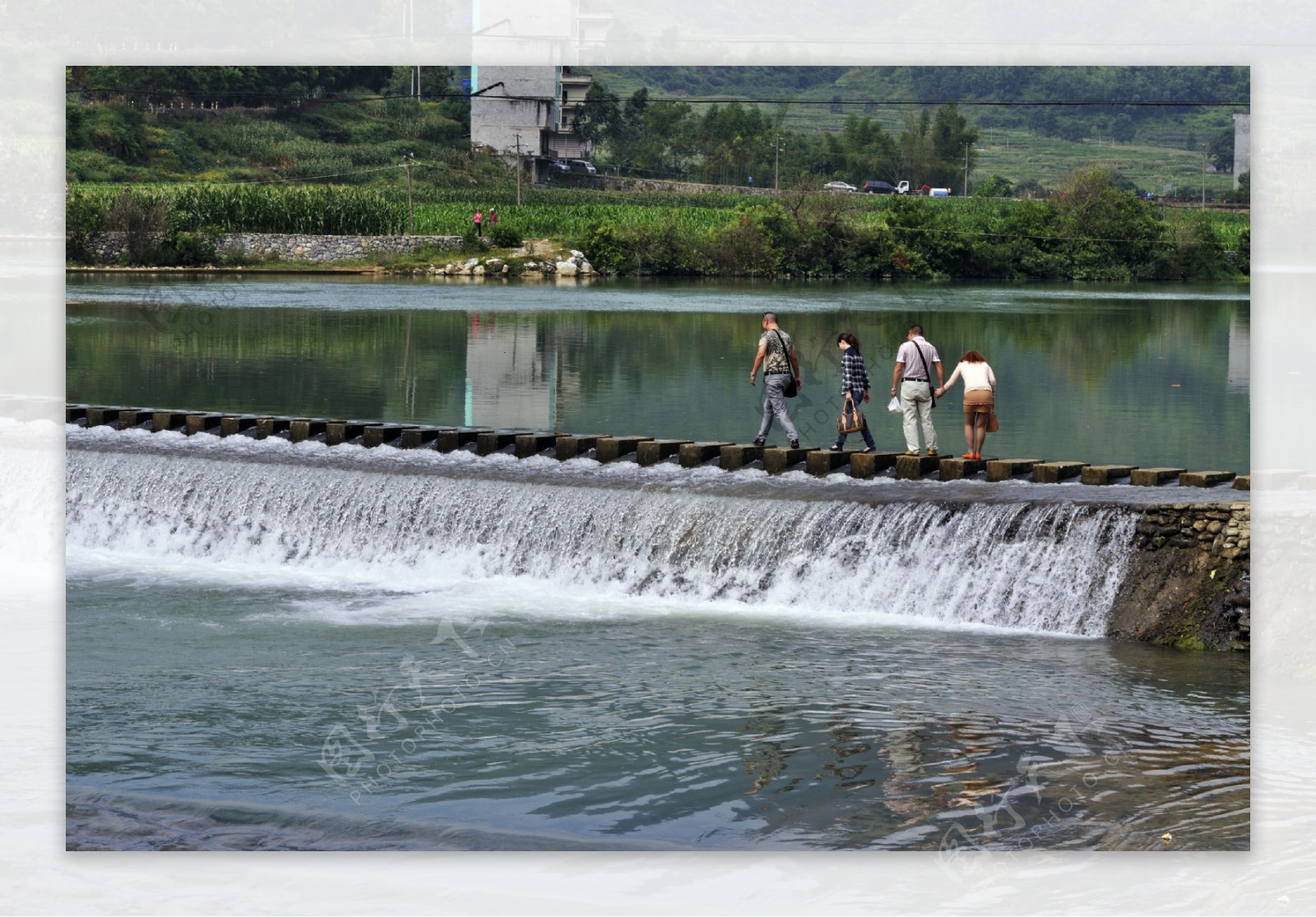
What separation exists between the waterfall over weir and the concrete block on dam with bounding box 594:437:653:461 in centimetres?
97

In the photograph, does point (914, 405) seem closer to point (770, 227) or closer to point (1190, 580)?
point (1190, 580)

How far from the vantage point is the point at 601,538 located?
1466 cm

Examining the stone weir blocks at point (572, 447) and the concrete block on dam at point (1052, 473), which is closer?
the concrete block on dam at point (1052, 473)

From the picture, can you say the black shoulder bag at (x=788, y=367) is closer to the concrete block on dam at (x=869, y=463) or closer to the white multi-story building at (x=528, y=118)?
the concrete block on dam at (x=869, y=463)

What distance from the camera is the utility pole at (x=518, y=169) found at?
4997cm

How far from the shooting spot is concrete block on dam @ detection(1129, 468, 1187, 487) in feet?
46.8

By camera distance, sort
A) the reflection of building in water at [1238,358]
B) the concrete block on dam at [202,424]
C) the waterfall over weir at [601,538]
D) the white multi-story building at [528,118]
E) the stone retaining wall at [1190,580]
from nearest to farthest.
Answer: the stone retaining wall at [1190,580]
the waterfall over weir at [601,538]
the concrete block on dam at [202,424]
the reflection of building in water at [1238,358]
the white multi-story building at [528,118]

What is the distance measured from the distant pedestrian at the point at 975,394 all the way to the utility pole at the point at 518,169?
3581 cm

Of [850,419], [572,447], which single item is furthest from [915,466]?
[572,447]

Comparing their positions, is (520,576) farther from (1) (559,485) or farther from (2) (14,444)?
(2) (14,444)

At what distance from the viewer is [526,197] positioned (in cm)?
5178

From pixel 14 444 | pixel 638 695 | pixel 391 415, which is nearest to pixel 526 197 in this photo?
pixel 391 415

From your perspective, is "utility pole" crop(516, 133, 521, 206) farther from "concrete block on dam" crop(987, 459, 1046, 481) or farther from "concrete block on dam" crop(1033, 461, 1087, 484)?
"concrete block on dam" crop(1033, 461, 1087, 484)

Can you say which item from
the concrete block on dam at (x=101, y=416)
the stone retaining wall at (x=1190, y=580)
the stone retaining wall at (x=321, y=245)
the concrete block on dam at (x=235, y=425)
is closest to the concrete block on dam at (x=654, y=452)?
the concrete block on dam at (x=235, y=425)
